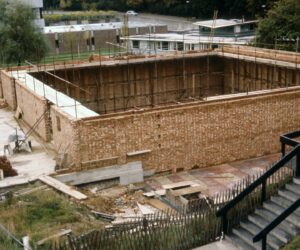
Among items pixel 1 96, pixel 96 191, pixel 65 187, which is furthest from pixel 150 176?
pixel 1 96

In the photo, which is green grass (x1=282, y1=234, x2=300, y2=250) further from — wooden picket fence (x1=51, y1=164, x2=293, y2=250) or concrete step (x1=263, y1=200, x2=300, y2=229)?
wooden picket fence (x1=51, y1=164, x2=293, y2=250)

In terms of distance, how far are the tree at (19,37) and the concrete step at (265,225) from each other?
28487 mm

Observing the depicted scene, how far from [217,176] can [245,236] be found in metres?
7.37

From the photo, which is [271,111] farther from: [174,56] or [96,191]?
[174,56]

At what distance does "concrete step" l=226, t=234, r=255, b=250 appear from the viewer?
11.1 m

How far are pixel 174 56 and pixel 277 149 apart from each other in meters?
11.1

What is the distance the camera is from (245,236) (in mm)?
11273

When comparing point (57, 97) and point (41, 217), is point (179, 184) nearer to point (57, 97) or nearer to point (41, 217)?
point (41, 217)

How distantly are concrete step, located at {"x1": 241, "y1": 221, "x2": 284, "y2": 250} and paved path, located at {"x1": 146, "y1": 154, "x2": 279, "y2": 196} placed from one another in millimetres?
5189

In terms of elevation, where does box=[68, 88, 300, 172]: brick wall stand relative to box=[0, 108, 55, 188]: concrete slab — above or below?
above

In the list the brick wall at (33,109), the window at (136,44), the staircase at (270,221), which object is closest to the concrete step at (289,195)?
the staircase at (270,221)

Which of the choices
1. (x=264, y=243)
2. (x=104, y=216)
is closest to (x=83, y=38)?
(x=104, y=216)

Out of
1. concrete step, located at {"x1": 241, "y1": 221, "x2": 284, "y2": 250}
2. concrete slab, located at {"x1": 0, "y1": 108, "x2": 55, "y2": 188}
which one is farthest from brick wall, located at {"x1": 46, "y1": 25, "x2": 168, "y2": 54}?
concrete step, located at {"x1": 241, "y1": 221, "x2": 284, "y2": 250}

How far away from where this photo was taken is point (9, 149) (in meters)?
19.1
